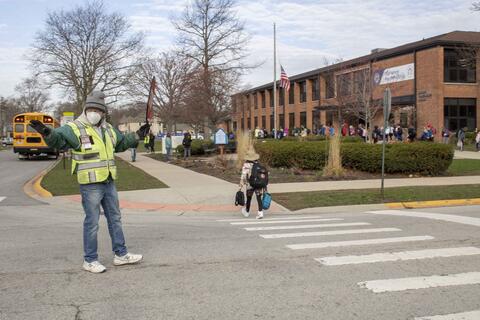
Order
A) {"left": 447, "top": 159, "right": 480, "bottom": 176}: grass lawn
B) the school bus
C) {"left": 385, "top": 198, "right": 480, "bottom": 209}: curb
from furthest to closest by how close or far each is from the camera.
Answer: the school bus → {"left": 447, "top": 159, "right": 480, "bottom": 176}: grass lawn → {"left": 385, "top": 198, "right": 480, "bottom": 209}: curb

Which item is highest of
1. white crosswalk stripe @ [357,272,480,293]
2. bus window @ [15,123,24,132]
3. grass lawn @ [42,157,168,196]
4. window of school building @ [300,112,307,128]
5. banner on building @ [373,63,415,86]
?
banner on building @ [373,63,415,86]

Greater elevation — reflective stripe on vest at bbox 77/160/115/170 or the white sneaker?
reflective stripe on vest at bbox 77/160/115/170

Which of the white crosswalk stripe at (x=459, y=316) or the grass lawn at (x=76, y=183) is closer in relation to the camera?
the white crosswalk stripe at (x=459, y=316)

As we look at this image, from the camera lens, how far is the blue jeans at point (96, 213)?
5.47 meters

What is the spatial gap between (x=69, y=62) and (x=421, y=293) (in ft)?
136

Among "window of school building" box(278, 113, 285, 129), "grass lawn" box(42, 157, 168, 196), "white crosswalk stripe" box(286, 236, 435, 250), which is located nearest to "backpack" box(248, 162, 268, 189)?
"white crosswalk stripe" box(286, 236, 435, 250)

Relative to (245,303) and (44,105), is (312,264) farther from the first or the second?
(44,105)

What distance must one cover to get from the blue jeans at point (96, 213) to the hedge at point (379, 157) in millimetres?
12886

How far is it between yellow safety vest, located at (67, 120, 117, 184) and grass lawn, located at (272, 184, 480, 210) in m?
6.46

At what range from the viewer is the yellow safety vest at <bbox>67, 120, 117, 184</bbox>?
5371mm

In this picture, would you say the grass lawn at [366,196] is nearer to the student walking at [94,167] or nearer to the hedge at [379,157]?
the hedge at [379,157]

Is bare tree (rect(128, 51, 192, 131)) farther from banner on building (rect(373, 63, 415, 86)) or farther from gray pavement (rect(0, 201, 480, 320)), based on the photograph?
gray pavement (rect(0, 201, 480, 320))

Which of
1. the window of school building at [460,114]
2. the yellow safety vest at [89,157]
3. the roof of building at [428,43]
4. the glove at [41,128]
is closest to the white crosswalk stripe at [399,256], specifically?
the yellow safety vest at [89,157]

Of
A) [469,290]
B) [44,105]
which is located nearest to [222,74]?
[469,290]
